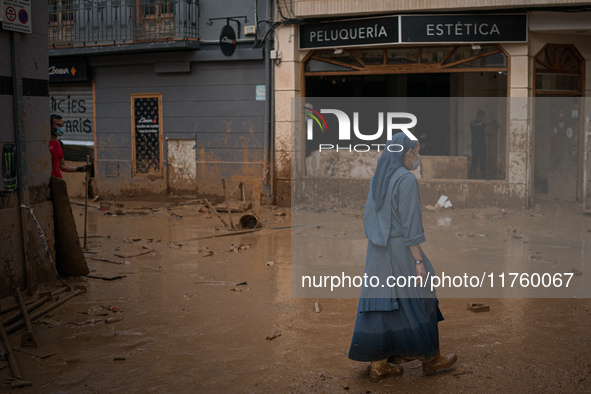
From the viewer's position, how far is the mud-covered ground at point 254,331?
522 cm

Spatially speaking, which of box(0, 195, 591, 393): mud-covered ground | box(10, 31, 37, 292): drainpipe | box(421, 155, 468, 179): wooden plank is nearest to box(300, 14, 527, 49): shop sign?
box(421, 155, 468, 179): wooden plank

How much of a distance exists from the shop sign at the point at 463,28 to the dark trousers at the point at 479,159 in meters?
2.51

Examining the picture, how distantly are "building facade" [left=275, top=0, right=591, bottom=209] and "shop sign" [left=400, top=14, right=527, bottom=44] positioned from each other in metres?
0.02

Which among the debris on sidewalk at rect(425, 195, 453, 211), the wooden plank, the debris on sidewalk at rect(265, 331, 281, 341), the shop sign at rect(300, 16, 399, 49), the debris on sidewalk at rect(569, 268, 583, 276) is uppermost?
the shop sign at rect(300, 16, 399, 49)

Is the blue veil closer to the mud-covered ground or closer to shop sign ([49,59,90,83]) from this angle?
the mud-covered ground

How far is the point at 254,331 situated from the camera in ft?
21.4

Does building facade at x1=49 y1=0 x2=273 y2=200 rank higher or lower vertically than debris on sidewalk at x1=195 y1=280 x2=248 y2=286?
higher

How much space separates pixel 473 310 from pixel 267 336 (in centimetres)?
215

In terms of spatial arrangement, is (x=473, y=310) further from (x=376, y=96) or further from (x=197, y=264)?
(x=376, y=96)

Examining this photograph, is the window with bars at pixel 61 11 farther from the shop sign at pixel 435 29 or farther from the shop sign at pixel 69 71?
the shop sign at pixel 435 29

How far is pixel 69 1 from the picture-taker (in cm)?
1800

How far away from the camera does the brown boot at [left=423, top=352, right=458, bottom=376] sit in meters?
5.21

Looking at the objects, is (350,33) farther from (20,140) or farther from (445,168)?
(20,140)

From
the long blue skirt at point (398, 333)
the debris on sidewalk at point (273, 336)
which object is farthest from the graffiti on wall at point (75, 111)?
the long blue skirt at point (398, 333)
